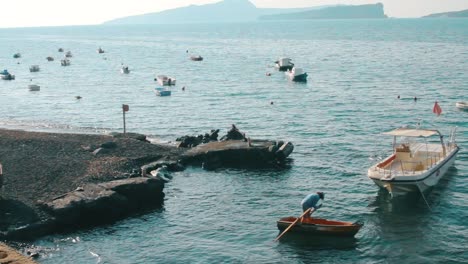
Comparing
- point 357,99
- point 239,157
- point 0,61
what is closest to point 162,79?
point 357,99

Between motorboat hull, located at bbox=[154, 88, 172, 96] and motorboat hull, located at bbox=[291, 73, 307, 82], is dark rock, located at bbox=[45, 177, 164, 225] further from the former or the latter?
motorboat hull, located at bbox=[291, 73, 307, 82]

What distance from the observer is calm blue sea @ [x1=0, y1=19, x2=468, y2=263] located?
118 feet

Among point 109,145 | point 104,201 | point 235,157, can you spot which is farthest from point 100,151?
point 104,201

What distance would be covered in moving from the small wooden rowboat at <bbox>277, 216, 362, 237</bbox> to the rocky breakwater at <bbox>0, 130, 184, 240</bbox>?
10.9 m

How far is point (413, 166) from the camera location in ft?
156

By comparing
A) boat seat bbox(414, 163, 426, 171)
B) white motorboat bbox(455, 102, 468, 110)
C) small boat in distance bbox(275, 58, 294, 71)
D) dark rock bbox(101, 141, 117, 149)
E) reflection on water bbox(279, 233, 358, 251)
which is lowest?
reflection on water bbox(279, 233, 358, 251)

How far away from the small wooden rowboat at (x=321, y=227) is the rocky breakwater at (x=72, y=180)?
35.7 ft

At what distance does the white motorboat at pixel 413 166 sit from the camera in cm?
4294

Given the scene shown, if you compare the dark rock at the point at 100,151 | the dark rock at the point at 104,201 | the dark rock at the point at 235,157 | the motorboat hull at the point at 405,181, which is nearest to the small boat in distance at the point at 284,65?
the dark rock at the point at 235,157

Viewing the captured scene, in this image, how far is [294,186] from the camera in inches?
1898

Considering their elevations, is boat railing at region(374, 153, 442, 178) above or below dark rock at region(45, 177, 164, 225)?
above

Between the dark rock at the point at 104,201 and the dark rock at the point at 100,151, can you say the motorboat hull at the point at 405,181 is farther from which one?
the dark rock at the point at 100,151

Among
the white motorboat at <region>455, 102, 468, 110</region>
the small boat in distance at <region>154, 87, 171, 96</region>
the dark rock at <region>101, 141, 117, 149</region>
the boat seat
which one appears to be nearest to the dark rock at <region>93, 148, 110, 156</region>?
the dark rock at <region>101, 141, 117, 149</region>

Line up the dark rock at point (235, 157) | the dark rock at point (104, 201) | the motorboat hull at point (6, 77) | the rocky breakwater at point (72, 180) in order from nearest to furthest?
the rocky breakwater at point (72, 180)
the dark rock at point (104, 201)
the dark rock at point (235, 157)
the motorboat hull at point (6, 77)
